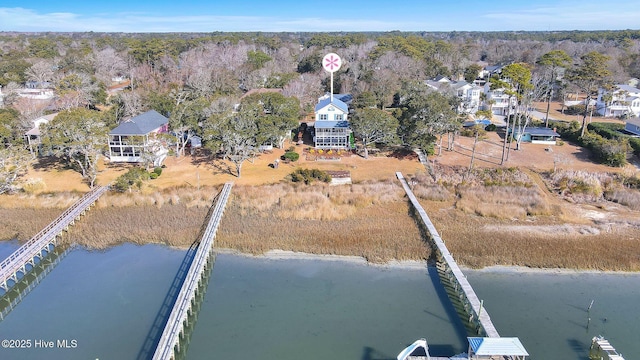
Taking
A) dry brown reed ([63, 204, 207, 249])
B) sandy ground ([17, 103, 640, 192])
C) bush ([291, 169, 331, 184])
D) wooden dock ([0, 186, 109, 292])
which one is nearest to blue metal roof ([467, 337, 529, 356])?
dry brown reed ([63, 204, 207, 249])

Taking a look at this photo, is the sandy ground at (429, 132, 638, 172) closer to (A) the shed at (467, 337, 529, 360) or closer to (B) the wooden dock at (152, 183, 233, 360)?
(B) the wooden dock at (152, 183, 233, 360)

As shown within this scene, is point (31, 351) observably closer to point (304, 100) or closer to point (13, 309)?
point (13, 309)

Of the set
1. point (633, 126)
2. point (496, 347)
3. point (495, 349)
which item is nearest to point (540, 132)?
point (633, 126)

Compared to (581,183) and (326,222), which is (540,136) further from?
(326,222)

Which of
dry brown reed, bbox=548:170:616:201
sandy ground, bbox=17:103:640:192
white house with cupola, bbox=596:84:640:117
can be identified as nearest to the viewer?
dry brown reed, bbox=548:170:616:201

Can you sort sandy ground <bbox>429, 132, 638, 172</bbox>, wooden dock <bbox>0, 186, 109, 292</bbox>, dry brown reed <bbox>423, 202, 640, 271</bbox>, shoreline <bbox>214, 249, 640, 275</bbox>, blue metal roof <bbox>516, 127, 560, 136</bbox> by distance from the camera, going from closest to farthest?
1. wooden dock <bbox>0, 186, 109, 292</bbox>
2. shoreline <bbox>214, 249, 640, 275</bbox>
3. dry brown reed <bbox>423, 202, 640, 271</bbox>
4. sandy ground <bbox>429, 132, 638, 172</bbox>
5. blue metal roof <bbox>516, 127, 560, 136</bbox>

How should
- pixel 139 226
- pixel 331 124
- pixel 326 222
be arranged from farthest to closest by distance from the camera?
pixel 331 124, pixel 326 222, pixel 139 226

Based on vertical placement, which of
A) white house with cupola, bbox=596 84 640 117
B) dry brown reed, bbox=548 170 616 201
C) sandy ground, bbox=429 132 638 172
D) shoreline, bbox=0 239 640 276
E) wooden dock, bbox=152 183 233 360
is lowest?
shoreline, bbox=0 239 640 276
